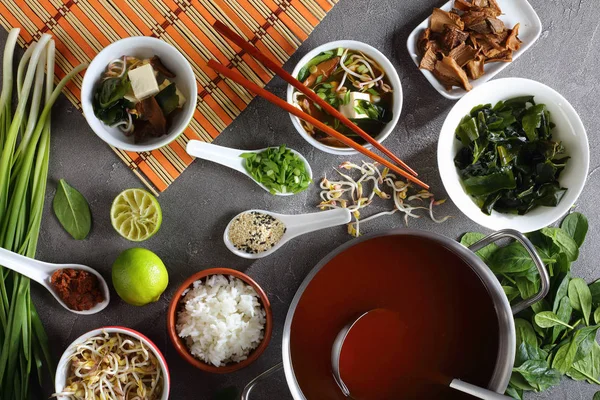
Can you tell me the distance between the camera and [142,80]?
5.51 feet

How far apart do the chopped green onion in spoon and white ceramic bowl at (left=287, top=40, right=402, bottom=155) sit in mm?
96

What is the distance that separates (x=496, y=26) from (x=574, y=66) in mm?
382

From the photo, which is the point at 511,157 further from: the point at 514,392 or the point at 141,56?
the point at 141,56

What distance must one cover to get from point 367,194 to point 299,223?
0.89 ft

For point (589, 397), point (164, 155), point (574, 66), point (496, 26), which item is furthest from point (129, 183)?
point (589, 397)

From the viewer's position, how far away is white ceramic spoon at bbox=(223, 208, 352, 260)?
5.89 ft

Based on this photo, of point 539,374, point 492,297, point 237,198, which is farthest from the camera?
point 237,198

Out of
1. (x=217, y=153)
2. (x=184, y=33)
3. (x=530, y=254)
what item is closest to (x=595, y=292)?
(x=530, y=254)

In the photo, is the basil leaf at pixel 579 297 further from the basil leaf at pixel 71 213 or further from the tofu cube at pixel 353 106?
the basil leaf at pixel 71 213

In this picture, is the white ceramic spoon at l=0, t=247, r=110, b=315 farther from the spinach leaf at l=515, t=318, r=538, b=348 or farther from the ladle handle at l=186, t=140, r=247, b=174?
the spinach leaf at l=515, t=318, r=538, b=348

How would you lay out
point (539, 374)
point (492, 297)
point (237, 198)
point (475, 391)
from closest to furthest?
1. point (475, 391)
2. point (492, 297)
3. point (539, 374)
4. point (237, 198)

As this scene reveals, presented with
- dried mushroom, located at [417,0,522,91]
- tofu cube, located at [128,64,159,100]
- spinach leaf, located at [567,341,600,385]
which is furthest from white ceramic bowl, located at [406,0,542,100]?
spinach leaf, located at [567,341,600,385]

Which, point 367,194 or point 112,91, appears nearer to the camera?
point 112,91

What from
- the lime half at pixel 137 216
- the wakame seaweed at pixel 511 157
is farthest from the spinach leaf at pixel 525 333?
the lime half at pixel 137 216
